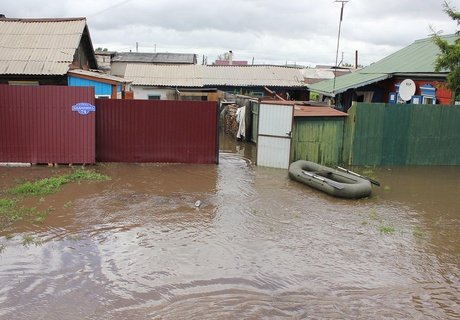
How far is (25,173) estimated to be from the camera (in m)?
11.7

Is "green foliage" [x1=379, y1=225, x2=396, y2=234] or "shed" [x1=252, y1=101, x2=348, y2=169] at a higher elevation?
"shed" [x1=252, y1=101, x2=348, y2=169]

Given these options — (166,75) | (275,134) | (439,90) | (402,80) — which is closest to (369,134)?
(275,134)

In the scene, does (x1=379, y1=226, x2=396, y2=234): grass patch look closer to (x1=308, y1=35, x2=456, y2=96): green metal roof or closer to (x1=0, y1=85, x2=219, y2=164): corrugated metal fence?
(x1=0, y1=85, x2=219, y2=164): corrugated metal fence

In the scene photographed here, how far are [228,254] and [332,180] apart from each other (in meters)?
4.69

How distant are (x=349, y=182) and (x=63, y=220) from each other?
21.5ft

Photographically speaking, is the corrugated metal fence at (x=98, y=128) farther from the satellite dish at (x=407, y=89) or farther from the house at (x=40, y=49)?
the satellite dish at (x=407, y=89)

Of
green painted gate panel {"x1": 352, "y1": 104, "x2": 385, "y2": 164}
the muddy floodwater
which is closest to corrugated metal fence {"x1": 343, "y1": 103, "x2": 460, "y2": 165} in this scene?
green painted gate panel {"x1": 352, "y1": 104, "x2": 385, "y2": 164}

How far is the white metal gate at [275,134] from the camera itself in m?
13.1

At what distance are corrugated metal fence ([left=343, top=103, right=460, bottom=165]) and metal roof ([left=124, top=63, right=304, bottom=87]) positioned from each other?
53.4ft

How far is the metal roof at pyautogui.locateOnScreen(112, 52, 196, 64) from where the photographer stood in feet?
119

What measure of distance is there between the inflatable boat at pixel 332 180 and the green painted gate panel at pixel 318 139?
131 cm

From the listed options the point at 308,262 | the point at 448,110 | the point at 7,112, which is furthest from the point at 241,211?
the point at 448,110

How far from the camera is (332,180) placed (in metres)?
10.9

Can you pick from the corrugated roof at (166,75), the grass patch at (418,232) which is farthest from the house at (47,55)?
the grass patch at (418,232)
